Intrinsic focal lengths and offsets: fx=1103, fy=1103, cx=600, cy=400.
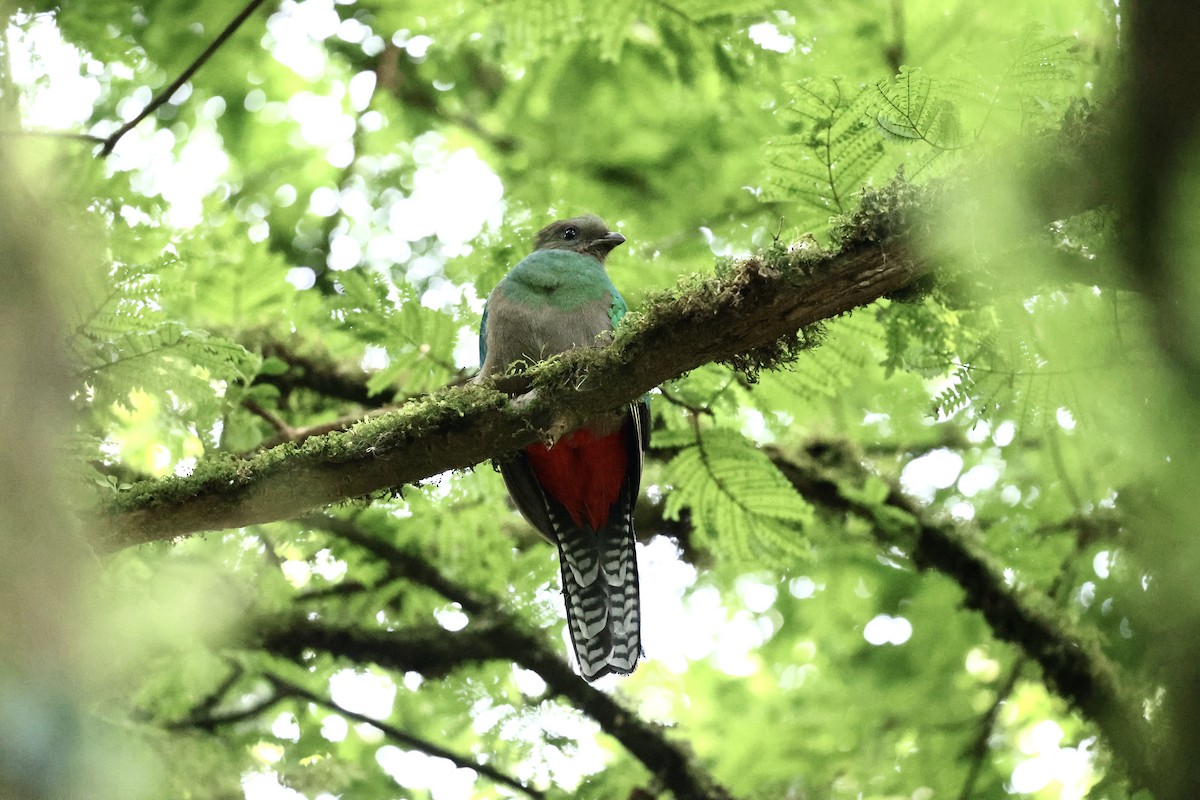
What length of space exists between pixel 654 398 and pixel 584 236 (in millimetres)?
1105

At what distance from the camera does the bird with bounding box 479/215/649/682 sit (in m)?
5.12

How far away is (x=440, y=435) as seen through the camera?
391cm

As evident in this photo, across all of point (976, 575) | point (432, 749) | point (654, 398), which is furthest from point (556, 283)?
point (976, 575)

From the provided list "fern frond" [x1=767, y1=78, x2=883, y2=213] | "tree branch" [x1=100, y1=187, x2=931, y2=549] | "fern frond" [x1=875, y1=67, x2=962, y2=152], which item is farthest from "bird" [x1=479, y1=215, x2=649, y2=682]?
"fern frond" [x1=875, y1=67, x2=962, y2=152]

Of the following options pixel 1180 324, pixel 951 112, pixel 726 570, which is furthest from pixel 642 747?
pixel 1180 324

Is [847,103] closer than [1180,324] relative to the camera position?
No

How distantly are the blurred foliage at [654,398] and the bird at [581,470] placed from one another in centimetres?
27

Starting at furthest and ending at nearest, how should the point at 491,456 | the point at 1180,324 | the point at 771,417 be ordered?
the point at 771,417
the point at 491,456
the point at 1180,324

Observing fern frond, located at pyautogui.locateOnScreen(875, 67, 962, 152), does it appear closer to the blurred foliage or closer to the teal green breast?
the blurred foliage

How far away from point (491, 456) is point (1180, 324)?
308 centimetres

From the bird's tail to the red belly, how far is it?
8 centimetres

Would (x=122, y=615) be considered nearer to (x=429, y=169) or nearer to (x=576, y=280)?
(x=576, y=280)

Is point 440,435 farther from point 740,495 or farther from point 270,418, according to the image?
point 270,418

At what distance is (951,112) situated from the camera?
341cm
